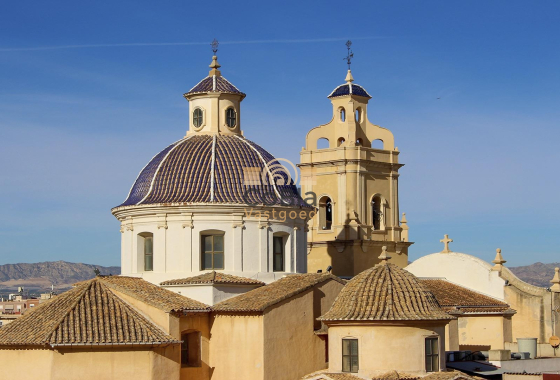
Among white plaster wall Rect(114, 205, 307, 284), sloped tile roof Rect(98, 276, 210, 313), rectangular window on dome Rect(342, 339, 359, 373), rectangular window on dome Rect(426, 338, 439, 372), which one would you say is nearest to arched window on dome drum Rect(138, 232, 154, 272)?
white plaster wall Rect(114, 205, 307, 284)

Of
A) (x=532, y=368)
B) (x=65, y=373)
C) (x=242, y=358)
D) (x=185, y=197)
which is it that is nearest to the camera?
(x=65, y=373)

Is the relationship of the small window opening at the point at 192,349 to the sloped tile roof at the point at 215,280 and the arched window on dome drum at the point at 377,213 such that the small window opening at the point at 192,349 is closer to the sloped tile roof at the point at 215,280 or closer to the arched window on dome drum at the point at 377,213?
the sloped tile roof at the point at 215,280

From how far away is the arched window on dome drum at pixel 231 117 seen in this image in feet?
134

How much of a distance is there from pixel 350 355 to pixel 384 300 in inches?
76.6

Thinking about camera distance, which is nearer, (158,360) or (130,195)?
(158,360)

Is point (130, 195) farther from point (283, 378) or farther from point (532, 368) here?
point (532, 368)

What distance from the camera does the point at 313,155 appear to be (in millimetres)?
53469

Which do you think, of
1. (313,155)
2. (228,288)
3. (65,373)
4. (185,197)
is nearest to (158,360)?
(65,373)

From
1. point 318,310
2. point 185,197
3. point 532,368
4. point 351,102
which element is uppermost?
point 351,102

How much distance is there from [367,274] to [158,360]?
7.15 m

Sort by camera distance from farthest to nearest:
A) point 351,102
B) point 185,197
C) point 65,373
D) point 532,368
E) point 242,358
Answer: point 351,102 → point 532,368 → point 185,197 → point 242,358 → point 65,373

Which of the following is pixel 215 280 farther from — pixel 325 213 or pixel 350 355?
pixel 325 213

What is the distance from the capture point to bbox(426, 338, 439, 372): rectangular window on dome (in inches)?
1268

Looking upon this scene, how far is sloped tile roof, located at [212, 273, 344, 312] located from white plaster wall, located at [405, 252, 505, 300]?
38.6ft
